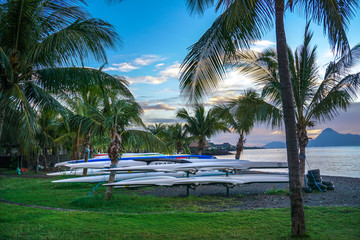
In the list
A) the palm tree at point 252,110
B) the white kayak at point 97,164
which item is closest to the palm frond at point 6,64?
the palm tree at point 252,110

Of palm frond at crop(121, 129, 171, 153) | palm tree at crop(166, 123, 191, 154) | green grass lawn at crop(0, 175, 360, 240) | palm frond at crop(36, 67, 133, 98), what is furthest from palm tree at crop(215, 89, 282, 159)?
palm tree at crop(166, 123, 191, 154)

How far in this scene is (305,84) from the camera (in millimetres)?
11234

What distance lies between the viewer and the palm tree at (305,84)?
35.1ft

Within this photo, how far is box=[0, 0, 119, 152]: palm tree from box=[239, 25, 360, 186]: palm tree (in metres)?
5.54

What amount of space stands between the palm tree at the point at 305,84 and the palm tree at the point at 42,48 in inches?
218

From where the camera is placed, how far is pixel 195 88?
16.9 feet

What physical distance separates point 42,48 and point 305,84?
9.26 m

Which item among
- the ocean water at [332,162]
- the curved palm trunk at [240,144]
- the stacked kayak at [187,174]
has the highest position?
the curved palm trunk at [240,144]

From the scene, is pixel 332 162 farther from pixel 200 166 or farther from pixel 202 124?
pixel 200 166

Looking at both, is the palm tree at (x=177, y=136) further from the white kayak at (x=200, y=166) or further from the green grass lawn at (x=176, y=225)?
the green grass lawn at (x=176, y=225)

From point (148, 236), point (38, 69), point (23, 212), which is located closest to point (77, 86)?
point (38, 69)

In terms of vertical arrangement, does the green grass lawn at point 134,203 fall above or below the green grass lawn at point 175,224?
below

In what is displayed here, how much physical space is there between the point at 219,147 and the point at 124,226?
84.6 metres

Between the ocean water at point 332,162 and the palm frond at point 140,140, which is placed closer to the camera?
the palm frond at point 140,140
